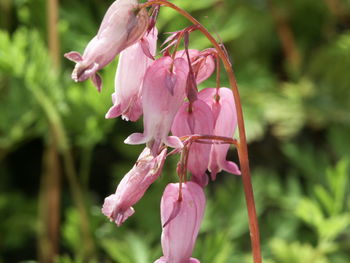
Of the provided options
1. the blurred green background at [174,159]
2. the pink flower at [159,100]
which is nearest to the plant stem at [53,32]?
the blurred green background at [174,159]

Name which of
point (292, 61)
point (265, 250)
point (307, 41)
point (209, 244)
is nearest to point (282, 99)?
point (292, 61)

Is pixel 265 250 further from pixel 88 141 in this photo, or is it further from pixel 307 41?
pixel 307 41

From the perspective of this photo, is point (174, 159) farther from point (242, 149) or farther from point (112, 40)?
point (112, 40)

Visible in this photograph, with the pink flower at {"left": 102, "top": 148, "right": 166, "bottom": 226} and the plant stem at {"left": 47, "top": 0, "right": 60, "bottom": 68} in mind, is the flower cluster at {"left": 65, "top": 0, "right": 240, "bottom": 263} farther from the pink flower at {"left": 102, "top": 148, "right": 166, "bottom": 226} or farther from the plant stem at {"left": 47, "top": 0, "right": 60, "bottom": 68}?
the plant stem at {"left": 47, "top": 0, "right": 60, "bottom": 68}

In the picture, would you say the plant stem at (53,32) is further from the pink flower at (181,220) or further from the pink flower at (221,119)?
the pink flower at (181,220)

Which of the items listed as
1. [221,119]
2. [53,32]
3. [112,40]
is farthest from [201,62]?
[53,32]

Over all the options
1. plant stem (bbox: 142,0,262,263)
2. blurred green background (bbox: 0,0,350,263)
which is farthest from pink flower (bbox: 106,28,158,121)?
blurred green background (bbox: 0,0,350,263)
